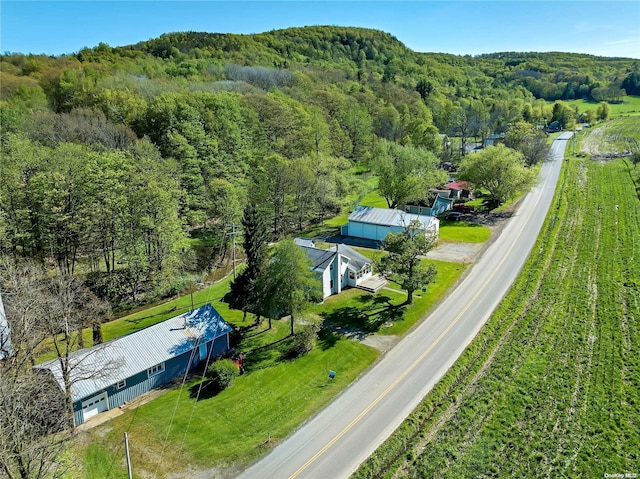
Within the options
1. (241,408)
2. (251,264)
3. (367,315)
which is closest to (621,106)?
(367,315)

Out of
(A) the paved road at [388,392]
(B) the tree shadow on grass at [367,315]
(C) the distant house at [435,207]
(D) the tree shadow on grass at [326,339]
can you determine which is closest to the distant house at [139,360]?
(D) the tree shadow on grass at [326,339]

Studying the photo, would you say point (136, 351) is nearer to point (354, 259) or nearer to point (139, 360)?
point (139, 360)

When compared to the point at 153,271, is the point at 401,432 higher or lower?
lower

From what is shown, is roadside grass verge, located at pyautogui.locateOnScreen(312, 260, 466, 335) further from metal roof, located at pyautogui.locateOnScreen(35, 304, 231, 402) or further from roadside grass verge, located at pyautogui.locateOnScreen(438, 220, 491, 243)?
roadside grass verge, located at pyautogui.locateOnScreen(438, 220, 491, 243)

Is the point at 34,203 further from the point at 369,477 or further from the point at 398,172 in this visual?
the point at 398,172

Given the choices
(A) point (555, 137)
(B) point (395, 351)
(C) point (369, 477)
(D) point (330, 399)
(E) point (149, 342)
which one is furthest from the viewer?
(A) point (555, 137)

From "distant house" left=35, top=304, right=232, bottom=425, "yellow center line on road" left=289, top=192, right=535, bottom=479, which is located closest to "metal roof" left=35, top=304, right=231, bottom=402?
"distant house" left=35, top=304, right=232, bottom=425

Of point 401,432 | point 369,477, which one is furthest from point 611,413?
point 369,477

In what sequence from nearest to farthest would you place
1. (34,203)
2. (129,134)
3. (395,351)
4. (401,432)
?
(401,432) < (395,351) < (34,203) < (129,134)

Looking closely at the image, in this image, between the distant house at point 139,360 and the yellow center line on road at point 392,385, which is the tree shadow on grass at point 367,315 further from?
the distant house at point 139,360
